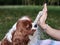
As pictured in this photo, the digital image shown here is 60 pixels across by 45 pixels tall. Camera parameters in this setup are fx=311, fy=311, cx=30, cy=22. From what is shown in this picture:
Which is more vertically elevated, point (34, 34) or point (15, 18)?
point (34, 34)

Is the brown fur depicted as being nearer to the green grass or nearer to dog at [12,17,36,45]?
dog at [12,17,36,45]

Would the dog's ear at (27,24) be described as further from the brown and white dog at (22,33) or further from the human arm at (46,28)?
the human arm at (46,28)

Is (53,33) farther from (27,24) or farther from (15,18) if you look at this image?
(15,18)

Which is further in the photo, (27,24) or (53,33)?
(53,33)

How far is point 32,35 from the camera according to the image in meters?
3.54

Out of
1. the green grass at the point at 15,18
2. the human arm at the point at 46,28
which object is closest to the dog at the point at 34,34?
the human arm at the point at 46,28

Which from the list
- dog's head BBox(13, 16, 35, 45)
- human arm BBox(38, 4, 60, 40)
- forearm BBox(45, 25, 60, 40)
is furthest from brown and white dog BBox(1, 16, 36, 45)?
forearm BBox(45, 25, 60, 40)

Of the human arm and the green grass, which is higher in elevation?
the human arm

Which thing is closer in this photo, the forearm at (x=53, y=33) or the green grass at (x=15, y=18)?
the forearm at (x=53, y=33)

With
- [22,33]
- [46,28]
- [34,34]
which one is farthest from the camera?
[46,28]

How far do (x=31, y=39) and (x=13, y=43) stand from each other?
0.74 ft

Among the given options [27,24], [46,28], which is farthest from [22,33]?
[46,28]

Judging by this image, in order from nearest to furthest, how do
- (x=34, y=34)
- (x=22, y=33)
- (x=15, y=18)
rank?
(x=22, y=33) < (x=34, y=34) < (x=15, y=18)

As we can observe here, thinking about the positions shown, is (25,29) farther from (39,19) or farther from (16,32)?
(39,19)
